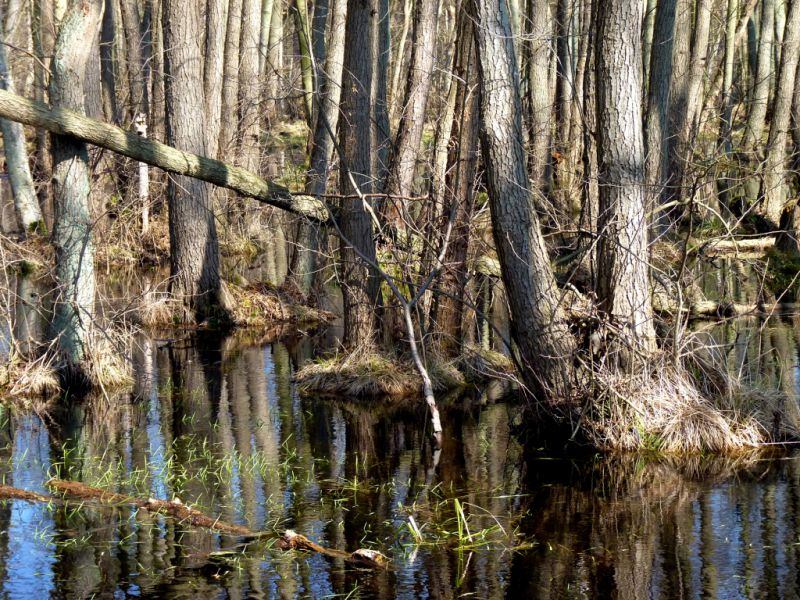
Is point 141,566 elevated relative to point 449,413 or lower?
lower

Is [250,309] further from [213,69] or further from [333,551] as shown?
[333,551]

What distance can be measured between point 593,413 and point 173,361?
21.8 feet

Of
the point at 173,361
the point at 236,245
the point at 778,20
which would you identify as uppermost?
the point at 778,20

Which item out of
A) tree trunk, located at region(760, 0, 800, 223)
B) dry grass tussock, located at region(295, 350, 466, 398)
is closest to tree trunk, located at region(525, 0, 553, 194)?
tree trunk, located at region(760, 0, 800, 223)

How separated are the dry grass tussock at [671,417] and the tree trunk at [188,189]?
27.6ft

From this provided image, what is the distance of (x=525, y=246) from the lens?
973 cm

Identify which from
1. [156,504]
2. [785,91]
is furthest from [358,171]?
[785,91]

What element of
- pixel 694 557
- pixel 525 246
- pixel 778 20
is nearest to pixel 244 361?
pixel 525 246

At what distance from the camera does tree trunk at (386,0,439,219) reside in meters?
12.7

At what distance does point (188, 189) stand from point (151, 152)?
4.49 metres

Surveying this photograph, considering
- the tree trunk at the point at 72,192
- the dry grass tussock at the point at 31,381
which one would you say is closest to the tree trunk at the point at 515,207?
the tree trunk at the point at 72,192

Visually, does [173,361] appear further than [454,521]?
Yes

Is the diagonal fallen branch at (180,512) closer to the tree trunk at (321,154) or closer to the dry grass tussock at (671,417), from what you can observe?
the dry grass tussock at (671,417)

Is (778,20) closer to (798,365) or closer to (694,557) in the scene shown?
(798,365)
